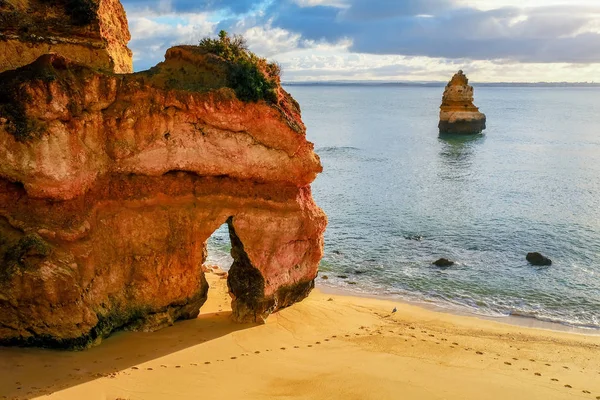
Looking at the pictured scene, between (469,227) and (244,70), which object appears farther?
(469,227)

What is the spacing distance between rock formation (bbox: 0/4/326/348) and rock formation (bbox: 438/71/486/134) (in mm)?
62985

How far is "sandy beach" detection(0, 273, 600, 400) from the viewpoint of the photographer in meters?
11.7

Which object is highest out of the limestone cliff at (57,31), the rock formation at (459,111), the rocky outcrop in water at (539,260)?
the limestone cliff at (57,31)

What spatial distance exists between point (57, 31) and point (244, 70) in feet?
17.3

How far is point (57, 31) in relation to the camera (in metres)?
14.7

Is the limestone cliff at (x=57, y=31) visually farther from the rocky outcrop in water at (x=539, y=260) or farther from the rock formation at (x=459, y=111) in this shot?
the rock formation at (x=459, y=111)

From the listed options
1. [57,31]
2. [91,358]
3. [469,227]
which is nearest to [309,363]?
[91,358]

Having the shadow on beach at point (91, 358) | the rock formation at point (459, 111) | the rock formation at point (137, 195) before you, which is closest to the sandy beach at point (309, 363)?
the shadow on beach at point (91, 358)

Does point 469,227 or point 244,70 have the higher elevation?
point 244,70

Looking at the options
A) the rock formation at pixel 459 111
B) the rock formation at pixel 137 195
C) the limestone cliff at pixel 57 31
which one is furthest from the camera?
the rock formation at pixel 459 111

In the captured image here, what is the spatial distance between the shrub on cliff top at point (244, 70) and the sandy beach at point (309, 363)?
6.65m

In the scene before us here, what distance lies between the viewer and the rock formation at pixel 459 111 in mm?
73750

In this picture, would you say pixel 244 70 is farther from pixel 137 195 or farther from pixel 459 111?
pixel 459 111

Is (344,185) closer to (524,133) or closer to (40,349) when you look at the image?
(40,349)
